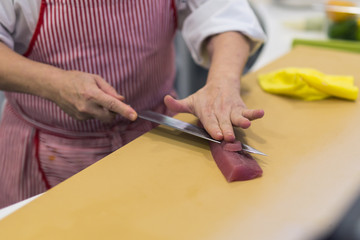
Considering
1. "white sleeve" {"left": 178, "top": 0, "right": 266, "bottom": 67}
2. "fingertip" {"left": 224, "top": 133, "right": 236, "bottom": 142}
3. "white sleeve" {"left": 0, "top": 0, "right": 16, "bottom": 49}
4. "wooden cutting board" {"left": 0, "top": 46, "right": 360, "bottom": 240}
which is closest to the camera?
"wooden cutting board" {"left": 0, "top": 46, "right": 360, "bottom": 240}

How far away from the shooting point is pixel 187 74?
5.76 feet

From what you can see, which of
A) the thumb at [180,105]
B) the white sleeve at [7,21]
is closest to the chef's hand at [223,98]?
the thumb at [180,105]

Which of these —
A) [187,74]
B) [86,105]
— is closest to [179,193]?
[86,105]

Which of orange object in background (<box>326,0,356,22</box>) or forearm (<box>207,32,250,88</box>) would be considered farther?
orange object in background (<box>326,0,356,22</box>)

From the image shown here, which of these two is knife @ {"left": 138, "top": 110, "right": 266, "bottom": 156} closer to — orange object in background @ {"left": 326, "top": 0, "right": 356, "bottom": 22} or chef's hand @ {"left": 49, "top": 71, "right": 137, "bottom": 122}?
chef's hand @ {"left": 49, "top": 71, "right": 137, "bottom": 122}

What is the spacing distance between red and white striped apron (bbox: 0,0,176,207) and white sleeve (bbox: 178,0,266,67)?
49 millimetres

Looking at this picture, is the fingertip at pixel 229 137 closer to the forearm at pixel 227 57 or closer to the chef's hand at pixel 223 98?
the chef's hand at pixel 223 98

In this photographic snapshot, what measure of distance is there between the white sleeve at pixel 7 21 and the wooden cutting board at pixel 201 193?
1.06 feet

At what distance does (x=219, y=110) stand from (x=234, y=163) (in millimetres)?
132

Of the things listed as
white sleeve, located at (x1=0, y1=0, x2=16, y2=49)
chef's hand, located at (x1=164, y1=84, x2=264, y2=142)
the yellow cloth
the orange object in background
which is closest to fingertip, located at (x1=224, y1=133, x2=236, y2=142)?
chef's hand, located at (x1=164, y1=84, x2=264, y2=142)

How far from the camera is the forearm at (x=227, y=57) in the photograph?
28.6 inches

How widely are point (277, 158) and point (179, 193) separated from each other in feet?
0.57

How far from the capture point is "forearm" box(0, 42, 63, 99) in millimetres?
680

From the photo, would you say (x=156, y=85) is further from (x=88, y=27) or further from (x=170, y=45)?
(x=88, y=27)
